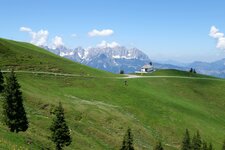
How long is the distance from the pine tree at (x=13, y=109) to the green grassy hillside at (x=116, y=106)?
4.72 m

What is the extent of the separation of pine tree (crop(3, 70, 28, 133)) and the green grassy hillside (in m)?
4.72

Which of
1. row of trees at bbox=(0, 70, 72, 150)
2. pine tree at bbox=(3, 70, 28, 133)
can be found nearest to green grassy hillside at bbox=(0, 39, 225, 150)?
row of trees at bbox=(0, 70, 72, 150)

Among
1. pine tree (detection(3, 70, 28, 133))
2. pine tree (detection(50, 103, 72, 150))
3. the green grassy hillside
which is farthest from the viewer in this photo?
the green grassy hillside

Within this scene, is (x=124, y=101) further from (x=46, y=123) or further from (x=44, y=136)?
(x=44, y=136)

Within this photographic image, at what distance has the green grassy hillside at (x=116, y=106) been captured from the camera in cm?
6869

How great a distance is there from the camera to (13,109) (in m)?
43.5

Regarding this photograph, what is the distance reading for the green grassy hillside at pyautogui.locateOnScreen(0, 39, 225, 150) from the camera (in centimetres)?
6869

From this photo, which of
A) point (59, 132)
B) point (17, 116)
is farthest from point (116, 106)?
point (17, 116)

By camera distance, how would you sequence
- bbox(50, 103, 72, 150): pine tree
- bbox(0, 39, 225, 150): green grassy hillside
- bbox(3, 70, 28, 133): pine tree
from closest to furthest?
bbox(3, 70, 28, 133): pine tree, bbox(50, 103, 72, 150): pine tree, bbox(0, 39, 225, 150): green grassy hillside

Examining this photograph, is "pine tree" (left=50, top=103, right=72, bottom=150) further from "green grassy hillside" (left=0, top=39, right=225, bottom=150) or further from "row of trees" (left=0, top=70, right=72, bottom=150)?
"green grassy hillside" (left=0, top=39, right=225, bottom=150)

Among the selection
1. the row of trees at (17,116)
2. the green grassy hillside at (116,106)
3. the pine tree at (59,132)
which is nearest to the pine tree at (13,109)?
the row of trees at (17,116)

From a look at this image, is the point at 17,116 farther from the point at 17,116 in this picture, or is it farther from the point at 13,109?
the point at 13,109

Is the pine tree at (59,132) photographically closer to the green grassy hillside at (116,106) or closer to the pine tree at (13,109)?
the green grassy hillside at (116,106)

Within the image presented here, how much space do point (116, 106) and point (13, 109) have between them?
176 ft
